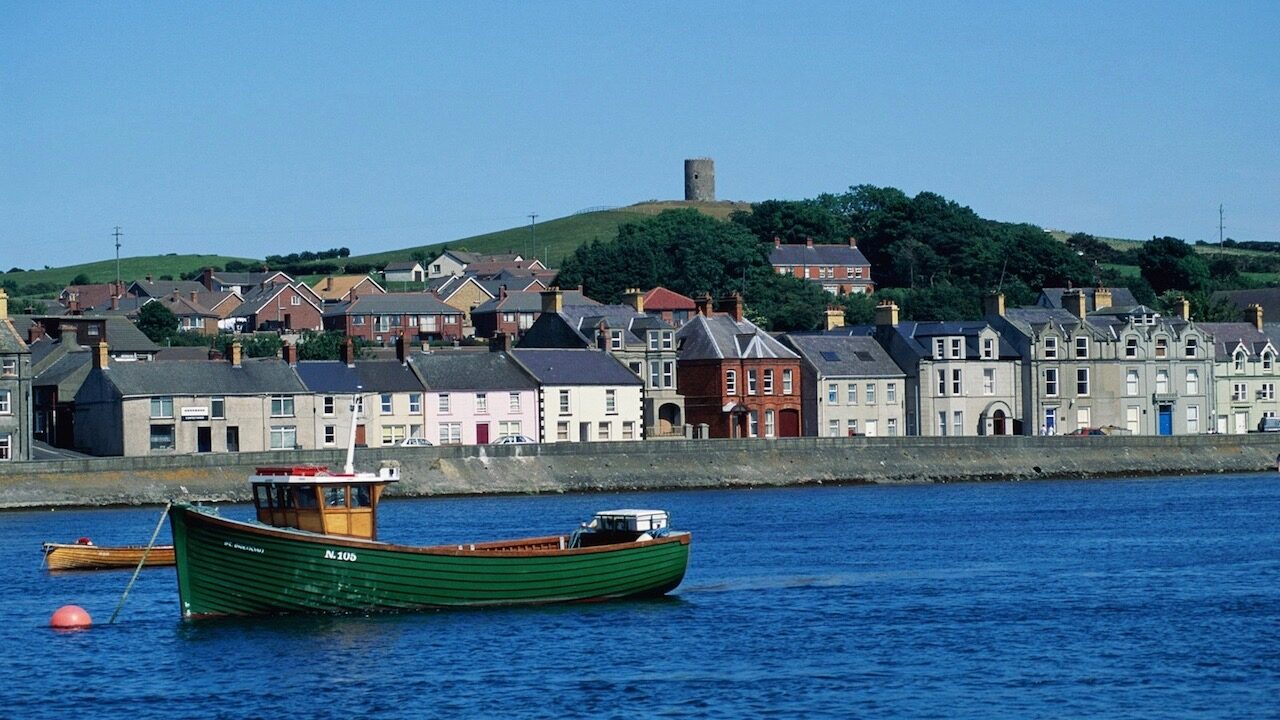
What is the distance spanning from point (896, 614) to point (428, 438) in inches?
2192

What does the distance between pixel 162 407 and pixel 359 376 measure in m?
10.7

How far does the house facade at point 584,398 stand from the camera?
104250mm

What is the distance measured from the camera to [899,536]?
68625mm

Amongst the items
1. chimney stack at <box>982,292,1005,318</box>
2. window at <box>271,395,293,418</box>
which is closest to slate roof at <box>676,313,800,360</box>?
chimney stack at <box>982,292,1005,318</box>

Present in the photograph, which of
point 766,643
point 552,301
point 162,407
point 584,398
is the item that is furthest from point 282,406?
point 766,643

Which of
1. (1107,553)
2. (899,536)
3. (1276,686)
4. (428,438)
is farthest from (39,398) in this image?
(1276,686)

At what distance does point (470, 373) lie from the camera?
341ft

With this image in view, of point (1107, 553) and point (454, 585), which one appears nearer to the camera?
point (454, 585)

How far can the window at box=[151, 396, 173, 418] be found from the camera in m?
94.0

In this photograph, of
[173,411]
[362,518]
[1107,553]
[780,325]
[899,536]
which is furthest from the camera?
[780,325]

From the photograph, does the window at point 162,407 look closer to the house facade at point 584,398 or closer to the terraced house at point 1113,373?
the house facade at point 584,398

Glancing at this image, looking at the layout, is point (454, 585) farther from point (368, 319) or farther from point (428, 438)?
point (368, 319)

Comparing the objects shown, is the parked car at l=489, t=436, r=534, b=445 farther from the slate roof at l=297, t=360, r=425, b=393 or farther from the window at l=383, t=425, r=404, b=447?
the slate roof at l=297, t=360, r=425, b=393

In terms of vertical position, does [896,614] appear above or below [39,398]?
below
